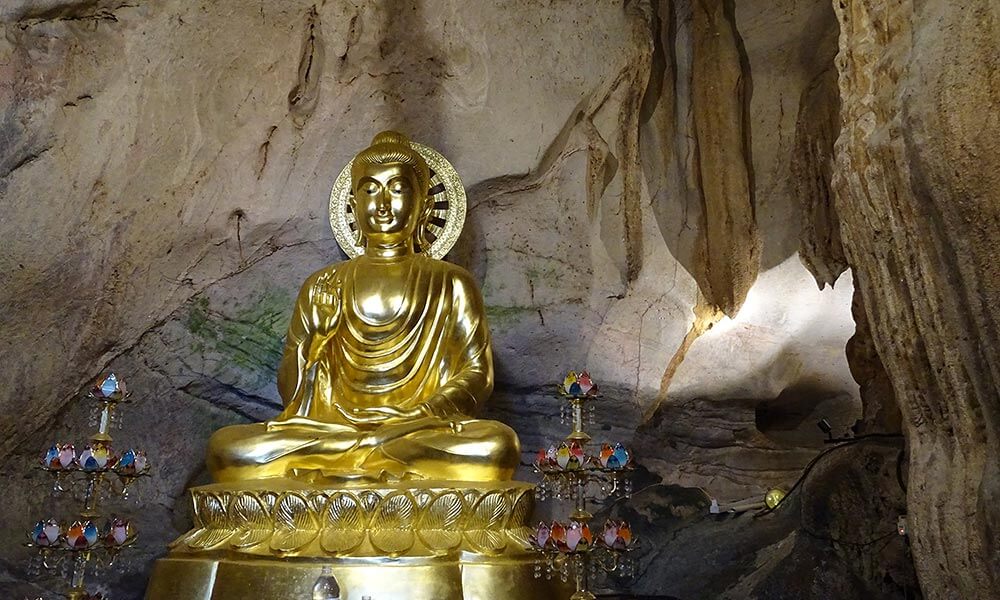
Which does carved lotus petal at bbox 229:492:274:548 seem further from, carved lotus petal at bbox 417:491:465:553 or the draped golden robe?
carved lotus petal at bbox 417:491:465:553

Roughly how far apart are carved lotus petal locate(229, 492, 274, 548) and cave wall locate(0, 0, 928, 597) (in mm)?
1432

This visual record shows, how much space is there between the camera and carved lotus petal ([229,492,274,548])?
3500 mm

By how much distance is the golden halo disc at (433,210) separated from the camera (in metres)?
5.04

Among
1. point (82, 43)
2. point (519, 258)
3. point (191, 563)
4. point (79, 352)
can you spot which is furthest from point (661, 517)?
point (82, 43)

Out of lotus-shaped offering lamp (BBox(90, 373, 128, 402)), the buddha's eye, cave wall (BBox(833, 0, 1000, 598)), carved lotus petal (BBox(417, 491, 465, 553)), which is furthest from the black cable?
lotus-shaped offering lamp (BBox(90, 373, 128, 402))

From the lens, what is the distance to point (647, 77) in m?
5.33

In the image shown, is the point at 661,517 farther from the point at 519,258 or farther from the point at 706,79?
the point at 706,79

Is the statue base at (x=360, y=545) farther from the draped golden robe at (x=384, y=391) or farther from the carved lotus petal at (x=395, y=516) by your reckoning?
the draped golden robe at (x=384, y=391)

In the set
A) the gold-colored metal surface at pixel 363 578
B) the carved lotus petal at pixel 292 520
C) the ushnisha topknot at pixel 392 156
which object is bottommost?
the gold-colored metal surface at pixel 363 578

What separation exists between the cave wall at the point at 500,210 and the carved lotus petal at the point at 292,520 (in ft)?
5.22

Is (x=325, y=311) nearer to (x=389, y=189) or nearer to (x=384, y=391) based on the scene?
(x=384, y=391)

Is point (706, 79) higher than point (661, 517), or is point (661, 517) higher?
point (706, 79)

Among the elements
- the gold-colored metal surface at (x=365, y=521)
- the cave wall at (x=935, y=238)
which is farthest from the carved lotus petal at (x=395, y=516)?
the cave wall at (x=935, y=238)

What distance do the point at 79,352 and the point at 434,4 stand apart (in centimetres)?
269
